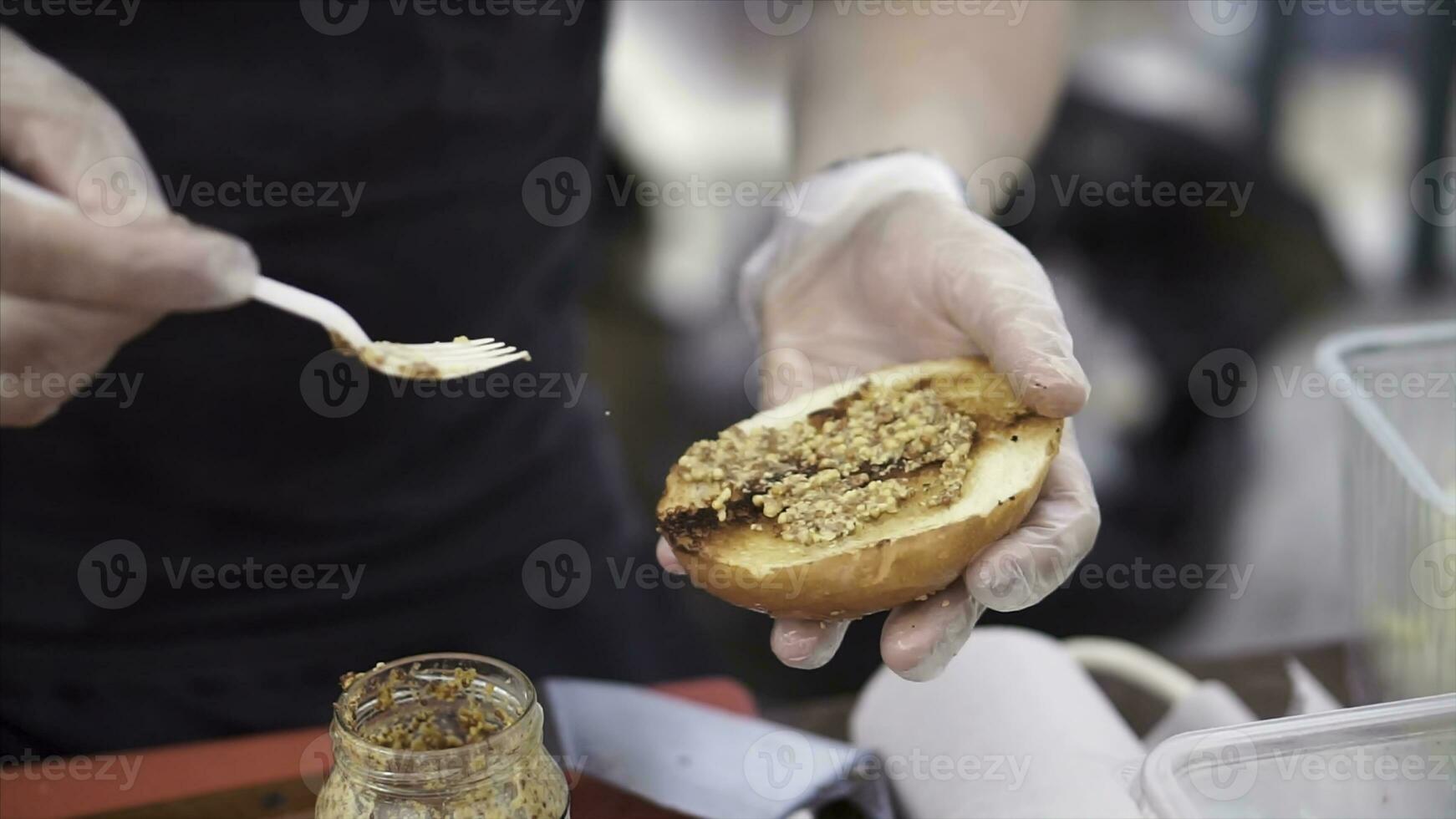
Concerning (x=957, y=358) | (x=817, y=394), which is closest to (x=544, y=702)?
(x=817, y=394)

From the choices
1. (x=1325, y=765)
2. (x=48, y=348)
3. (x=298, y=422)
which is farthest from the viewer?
(x=298, y=422)

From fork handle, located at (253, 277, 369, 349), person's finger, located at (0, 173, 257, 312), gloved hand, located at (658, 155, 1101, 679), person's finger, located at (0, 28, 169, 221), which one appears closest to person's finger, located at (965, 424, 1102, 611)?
gloved hand, located at (658, 155, 1101, 679)

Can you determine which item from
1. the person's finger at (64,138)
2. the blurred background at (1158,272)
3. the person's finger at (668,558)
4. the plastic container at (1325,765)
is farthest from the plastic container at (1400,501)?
the blurred background at (1158,272)

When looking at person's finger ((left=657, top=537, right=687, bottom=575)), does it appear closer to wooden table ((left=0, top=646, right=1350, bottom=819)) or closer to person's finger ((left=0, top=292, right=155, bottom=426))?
wooden table ((left=0, top=646, right=1350, bottom=819))

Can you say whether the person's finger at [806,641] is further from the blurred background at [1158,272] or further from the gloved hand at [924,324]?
the blurred background at [1158,272]

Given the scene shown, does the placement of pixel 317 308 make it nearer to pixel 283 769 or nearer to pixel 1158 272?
pixel 283 769

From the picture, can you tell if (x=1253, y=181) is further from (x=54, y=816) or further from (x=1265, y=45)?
(x=54, y=816)

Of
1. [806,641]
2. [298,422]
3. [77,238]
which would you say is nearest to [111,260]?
[77,238]
